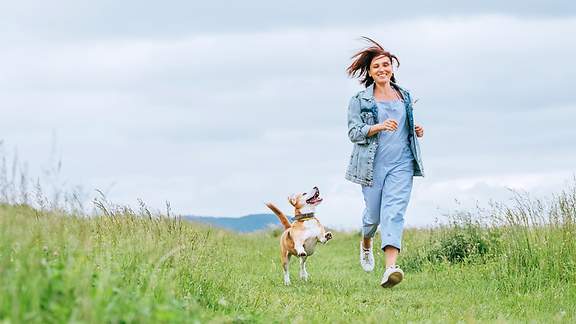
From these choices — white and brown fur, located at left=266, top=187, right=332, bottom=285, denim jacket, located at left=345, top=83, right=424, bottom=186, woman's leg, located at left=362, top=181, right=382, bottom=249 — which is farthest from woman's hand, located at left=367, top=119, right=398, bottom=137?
white and brown fur, located at left=266, top=187, right=332, bottom=285

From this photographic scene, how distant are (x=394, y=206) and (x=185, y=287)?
3477 mm

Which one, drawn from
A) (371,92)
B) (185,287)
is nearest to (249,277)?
(371,92)

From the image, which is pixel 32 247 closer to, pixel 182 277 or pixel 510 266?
pixel 182 277

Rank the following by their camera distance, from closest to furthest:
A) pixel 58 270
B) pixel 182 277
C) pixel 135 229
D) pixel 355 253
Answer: pixel 58 270, pixel 182 277, pixel 135 229, pixel 355 253

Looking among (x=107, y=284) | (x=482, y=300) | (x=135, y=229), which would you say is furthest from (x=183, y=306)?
(x=482, y=300)

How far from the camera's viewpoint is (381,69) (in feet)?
38.4

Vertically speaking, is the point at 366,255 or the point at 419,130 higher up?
the point at 419,130

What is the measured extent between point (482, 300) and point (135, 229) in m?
3.62

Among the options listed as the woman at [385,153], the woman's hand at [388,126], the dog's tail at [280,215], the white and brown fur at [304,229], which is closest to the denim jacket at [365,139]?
the woman at [385,153]

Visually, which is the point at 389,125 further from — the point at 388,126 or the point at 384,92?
the point at 384,92

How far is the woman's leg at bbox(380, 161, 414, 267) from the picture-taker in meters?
11.3

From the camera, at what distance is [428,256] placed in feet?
46.7

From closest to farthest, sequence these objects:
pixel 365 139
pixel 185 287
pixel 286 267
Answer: pixel 185 287
pixel 365 139
pixel 286 267

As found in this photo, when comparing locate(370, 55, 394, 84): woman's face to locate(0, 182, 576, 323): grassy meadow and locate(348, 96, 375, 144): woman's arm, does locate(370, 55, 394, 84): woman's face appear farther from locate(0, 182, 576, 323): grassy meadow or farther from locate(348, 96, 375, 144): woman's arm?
locate(0, 182, 576, 323): grassy meadow
